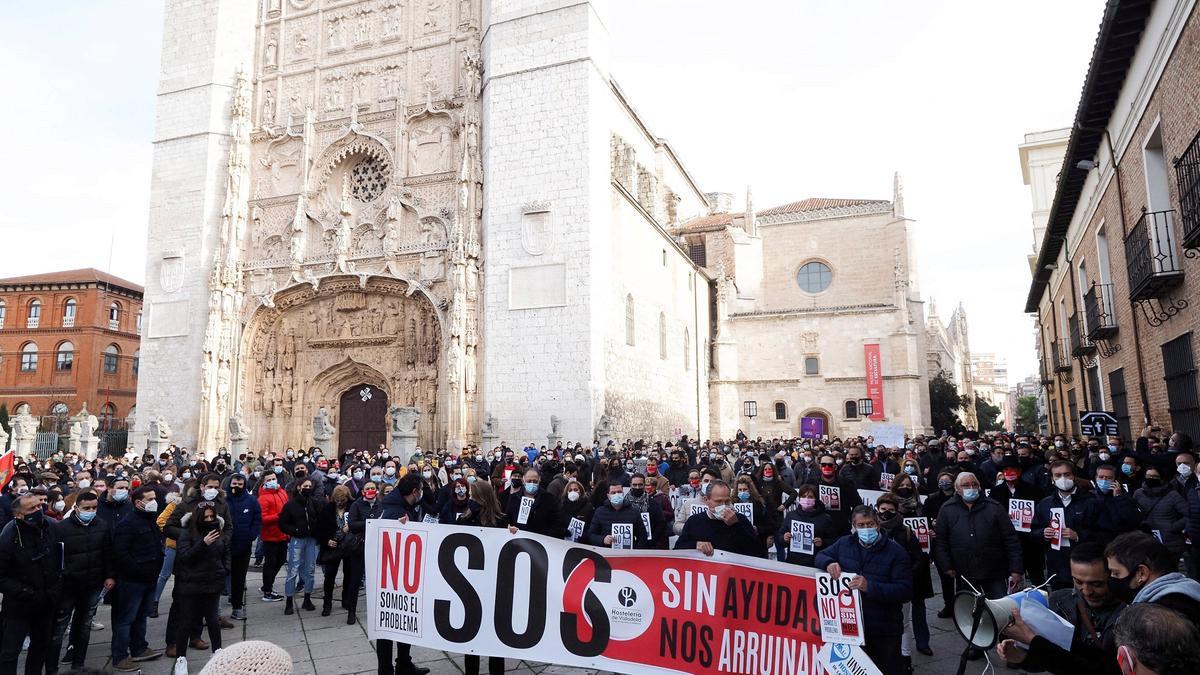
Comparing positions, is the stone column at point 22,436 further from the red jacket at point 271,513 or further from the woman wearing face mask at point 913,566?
the woman wearing face mask at point 913,566

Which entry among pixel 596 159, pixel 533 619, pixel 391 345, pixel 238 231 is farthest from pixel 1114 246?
pixel 238 231

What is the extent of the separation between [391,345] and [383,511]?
19428 millimetres

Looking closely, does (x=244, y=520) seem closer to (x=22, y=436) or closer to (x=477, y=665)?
(x=477, y=665)

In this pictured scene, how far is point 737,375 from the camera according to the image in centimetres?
3666

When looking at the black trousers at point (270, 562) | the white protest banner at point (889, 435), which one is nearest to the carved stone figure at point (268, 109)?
the black trousers at point (270, 562)

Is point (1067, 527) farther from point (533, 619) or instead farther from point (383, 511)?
point (383, 511)

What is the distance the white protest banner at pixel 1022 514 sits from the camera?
23.8 feet

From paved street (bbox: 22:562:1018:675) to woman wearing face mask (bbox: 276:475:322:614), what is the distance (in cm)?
29

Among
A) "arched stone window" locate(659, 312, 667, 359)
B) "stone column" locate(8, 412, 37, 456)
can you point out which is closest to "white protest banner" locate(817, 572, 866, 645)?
"arched stone window" locate(659, 312, 667, 359)

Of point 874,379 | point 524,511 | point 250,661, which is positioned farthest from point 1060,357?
point 250,661

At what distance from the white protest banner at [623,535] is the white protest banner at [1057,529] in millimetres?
3786

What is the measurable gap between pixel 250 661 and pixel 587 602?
12.5ft

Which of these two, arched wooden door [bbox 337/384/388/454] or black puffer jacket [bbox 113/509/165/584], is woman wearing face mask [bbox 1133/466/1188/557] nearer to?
black puffer jacket [bbox 113/509/165/584]

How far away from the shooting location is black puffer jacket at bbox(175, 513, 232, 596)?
6.80 metres
